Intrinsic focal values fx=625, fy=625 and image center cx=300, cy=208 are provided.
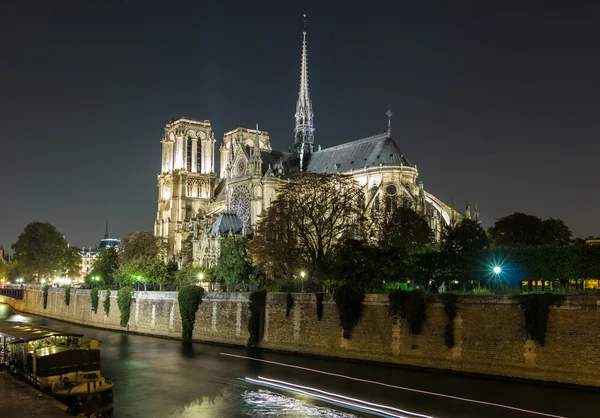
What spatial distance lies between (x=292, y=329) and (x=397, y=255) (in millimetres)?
6761

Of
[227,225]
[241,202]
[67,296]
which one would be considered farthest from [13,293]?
[227,225]

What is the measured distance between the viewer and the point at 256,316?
35.1 meters

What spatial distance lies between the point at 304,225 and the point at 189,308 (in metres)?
9.85

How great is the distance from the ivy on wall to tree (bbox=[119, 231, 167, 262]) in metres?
60.2

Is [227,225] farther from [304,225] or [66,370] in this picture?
[66,370]

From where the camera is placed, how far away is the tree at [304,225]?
1706 inches

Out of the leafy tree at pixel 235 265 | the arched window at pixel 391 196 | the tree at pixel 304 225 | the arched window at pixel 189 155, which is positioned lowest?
the leafy tree at pixel 235 265

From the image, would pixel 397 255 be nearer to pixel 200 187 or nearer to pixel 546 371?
pixel 546 371

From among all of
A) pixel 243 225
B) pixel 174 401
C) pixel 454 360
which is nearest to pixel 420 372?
pixel 454 360

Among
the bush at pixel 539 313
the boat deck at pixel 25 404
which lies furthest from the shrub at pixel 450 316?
the boat deck at pixel 25 404

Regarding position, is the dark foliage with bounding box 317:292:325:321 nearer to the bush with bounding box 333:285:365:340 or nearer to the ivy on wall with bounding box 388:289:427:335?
the bush with bounding box 333:285:365:340

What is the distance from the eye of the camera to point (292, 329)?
108 feet

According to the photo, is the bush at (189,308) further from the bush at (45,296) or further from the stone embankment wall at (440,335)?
the bush at (45,296)

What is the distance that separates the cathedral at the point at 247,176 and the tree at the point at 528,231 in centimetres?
441
